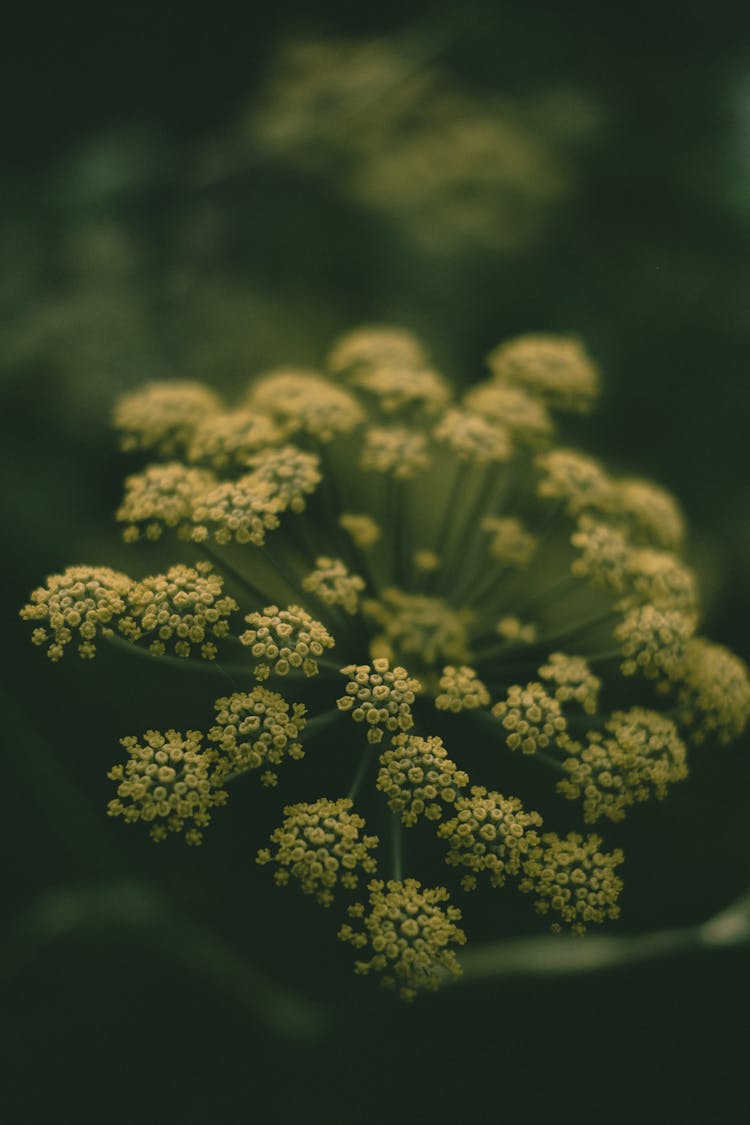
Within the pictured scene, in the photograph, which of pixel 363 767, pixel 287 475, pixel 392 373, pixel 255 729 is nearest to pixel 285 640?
pixel 255 729

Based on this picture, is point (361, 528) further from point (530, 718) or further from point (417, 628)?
point (530, 718)

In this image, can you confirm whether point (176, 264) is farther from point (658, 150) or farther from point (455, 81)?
point (658, 150)

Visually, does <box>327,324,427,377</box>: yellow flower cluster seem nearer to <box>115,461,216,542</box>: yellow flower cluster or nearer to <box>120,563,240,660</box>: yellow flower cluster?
<box>115,461,216,542</box>: yellow flower cluster

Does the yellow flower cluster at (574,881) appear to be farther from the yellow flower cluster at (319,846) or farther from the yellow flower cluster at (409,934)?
the yellow flower cluster at (319,846)

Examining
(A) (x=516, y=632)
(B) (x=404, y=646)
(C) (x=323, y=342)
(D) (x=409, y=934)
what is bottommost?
(D) (x=409, y=934)

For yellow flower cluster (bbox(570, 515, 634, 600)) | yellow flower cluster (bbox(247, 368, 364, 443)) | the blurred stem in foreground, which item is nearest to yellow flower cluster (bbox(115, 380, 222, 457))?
yellow flower cluster (bbox(247, 368, 364, 443))

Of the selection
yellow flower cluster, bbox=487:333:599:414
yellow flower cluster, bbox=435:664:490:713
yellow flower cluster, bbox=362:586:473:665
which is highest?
yellow flower cluster, bbox=487:333:599:414

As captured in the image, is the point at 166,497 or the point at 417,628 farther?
the point at 417,628
